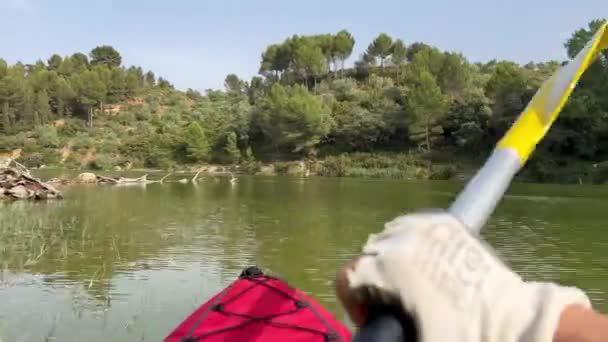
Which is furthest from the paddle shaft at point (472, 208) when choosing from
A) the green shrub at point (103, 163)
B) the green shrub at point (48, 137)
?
the green shrub at point (48, 137)

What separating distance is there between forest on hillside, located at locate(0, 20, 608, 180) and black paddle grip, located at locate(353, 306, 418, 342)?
3215 cm

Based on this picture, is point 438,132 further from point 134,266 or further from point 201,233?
point 134,266

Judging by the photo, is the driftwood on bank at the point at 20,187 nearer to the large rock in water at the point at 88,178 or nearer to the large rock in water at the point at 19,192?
the large rock in water at the point at 19,192

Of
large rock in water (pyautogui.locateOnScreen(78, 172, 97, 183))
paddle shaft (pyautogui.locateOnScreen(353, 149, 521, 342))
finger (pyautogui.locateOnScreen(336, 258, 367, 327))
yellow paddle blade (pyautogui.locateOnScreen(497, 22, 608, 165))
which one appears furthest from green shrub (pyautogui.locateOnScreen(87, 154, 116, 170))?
finger (pyautogui.locateOnScreen(336, 258, 367, 327))

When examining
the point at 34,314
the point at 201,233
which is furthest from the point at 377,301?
the point at 201,233

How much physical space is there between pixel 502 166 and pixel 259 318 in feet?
8.51

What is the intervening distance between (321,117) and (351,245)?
39.2m

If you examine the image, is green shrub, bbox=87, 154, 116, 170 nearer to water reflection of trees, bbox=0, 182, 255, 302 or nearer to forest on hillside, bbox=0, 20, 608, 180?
forest on hillside, bbox=0, 20, 608, 180

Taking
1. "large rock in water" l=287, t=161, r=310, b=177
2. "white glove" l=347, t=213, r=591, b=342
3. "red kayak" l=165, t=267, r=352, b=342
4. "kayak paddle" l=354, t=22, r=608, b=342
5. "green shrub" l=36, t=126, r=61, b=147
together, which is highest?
"green shrub" l=36, t=126, r=61, b=147

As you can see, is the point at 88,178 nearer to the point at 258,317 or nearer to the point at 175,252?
the point at 175,252

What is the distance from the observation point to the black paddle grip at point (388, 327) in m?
0.59

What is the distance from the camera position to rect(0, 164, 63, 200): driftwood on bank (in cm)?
1545

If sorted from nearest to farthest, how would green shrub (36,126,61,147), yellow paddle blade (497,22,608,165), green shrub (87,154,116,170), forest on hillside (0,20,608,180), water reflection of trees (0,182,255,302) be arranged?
yellow paddle blade (497,22,608,165)
water reflection of trees (0,182,255,302)
forest on hillside (0,20,608,180)
green shrub (87,154,116,170)
green shrub (36,126,61,147)

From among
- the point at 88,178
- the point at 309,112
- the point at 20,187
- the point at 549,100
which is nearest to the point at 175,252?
the point at 549,100
